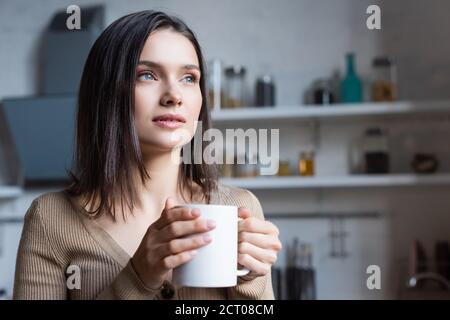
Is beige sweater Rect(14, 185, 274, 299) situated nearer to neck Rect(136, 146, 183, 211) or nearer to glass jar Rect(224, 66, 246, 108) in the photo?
neck Rect(136, 146, 183, 211)

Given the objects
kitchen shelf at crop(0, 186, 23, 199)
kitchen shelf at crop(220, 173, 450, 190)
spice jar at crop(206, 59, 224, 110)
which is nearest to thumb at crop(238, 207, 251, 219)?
kitchen shelf at crop(220, 173, 450, 190)

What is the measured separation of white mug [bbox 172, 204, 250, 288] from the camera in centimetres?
34

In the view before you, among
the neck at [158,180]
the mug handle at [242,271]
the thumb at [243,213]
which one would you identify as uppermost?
the neck at [158,180]

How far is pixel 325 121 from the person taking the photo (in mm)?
1898

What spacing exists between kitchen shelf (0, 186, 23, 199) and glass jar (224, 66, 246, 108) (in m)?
0.83

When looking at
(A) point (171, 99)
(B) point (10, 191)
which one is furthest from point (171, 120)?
(B) point (10, 191)

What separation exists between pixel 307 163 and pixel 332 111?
0.19 metres

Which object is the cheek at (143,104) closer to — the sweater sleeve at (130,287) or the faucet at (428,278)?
the sweater sleeve at (130,287)

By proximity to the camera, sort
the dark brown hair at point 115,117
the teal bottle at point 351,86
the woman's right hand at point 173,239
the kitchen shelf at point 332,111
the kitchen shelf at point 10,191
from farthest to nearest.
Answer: the kitchen shelf at point 10,191 < the teal bottle at point 351,86 < the kitchen shelf at point 332,111 < the dark brown hair at point 115,117 < the woman's right hand at point 173,239

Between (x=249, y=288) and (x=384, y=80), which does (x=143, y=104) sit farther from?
(x=384, y=80)

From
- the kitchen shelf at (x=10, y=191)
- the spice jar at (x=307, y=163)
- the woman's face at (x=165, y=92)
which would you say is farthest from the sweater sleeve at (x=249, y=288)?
the kitchen shelf at (x=10, y=191)

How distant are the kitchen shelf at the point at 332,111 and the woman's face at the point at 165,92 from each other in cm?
139

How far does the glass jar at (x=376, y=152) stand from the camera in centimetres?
180
